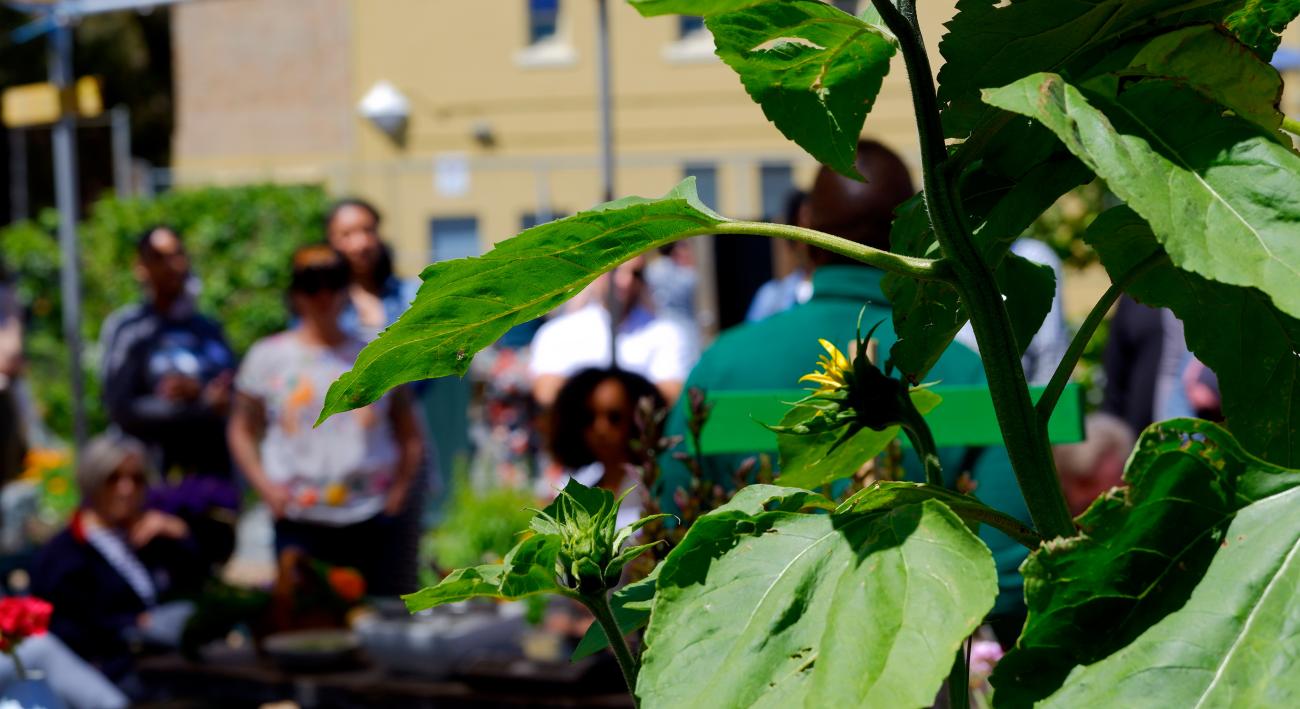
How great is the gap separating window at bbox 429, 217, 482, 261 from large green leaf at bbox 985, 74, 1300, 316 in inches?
631

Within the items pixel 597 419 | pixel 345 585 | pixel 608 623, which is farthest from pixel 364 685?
pixel 608 623

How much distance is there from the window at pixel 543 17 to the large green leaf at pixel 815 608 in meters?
16.6

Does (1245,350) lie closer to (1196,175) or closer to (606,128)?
(1196,175)

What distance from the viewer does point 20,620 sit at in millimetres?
1679

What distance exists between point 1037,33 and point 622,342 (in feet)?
15.5

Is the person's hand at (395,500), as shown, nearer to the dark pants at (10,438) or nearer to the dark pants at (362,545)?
the dark pants at (362,545)

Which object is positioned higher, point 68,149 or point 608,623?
point 68,149

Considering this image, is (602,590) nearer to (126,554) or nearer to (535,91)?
(126,554)

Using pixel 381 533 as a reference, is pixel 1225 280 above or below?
above

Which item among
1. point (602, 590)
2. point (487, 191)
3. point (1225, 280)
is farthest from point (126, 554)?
point (487, 191)

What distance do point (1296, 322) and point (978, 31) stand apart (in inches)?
8.4

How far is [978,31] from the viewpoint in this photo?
2.27ft

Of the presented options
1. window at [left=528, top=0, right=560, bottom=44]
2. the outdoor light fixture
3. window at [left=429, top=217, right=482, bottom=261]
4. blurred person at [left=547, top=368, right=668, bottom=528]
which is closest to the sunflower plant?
blurred person at [left=547, top=368, right=668, bottom=528]

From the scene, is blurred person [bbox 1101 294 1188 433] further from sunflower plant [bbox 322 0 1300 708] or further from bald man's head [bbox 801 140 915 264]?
sunflower plant [bbox 322 0 1300 708]
